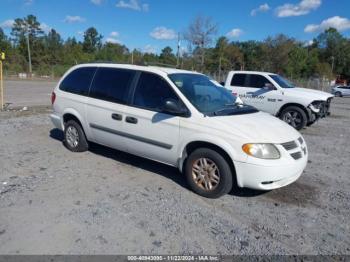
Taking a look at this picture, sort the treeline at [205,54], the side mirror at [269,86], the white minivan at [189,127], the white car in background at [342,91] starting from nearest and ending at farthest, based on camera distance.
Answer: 1. the white minivan at [189,127]
2. the side mirror at [269,86]
3. the white car in background at [342,91]
4. the treeline at [205,54]

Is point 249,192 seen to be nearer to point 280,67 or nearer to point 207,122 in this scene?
point 207,122

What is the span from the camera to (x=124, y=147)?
532cm

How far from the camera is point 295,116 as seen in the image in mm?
9844

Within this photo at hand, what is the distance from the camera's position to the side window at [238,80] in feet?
35.8

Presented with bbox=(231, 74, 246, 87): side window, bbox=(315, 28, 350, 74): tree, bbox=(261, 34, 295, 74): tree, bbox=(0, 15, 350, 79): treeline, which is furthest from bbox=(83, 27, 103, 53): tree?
bbox=(231, 74, 246, 87): side window

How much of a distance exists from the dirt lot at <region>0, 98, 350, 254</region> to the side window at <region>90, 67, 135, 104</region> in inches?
50.0

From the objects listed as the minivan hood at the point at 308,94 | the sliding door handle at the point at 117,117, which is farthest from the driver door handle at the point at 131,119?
the minivan hood at the point at 308,94

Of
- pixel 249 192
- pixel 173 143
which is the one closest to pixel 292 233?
pixel 249 192

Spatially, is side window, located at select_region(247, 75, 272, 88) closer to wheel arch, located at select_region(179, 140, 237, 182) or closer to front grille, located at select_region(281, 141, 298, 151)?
front grille, located at select_region(281, 141, 298, 151)

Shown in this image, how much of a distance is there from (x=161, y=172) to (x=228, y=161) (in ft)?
5.17

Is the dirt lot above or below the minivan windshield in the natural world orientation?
below

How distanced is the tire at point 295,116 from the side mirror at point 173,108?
6.39m

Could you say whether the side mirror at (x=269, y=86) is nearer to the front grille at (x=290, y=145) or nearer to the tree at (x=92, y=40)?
the front grille at (x=290, y=145)

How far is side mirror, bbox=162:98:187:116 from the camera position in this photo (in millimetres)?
4387
